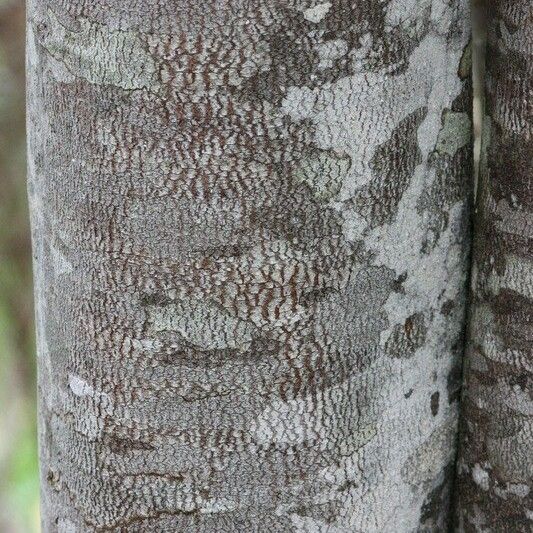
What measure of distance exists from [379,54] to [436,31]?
0.09 m

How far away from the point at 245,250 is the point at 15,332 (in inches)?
85.8

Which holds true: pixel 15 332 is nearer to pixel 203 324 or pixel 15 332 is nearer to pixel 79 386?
pixel 79 386

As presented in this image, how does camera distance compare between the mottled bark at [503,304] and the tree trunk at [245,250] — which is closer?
the tree trunk at [245,250]

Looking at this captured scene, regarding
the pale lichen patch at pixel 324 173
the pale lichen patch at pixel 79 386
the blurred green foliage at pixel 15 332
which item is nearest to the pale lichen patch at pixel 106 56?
the pale lichen patch at pixel 324 173

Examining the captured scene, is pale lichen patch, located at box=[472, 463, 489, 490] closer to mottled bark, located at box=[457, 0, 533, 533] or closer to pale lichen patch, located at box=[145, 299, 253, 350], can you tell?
mottled bark, located at box=[457, 0, 533, 533]

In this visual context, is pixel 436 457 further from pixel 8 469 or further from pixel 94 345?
pixel 8 469

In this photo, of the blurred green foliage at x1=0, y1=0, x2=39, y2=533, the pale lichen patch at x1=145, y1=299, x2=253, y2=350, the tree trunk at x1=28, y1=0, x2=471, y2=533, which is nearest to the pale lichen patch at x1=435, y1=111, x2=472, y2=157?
the tree trunk at x1=28, y1=0, x2=471, y2=533

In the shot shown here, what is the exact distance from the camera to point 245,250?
0.77 metres

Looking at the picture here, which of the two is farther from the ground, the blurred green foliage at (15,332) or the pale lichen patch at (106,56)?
the pale lichen patch at (106,56)

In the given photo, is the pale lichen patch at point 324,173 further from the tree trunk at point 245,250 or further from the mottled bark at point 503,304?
the mottled bark at point 503,304

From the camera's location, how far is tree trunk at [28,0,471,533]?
73 cm

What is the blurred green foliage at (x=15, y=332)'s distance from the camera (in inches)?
101

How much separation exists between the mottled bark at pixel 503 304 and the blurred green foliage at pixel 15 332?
74.8 inches

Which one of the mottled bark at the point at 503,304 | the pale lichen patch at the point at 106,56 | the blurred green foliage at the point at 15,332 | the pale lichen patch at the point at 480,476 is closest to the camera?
the pale lichen patch at the point at 106,56
